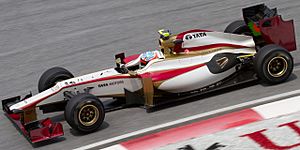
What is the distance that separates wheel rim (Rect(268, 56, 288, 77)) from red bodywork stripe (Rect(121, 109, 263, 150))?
37.9 inches

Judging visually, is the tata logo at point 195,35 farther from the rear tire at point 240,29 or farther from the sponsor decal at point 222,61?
the rear tire at point 240,29

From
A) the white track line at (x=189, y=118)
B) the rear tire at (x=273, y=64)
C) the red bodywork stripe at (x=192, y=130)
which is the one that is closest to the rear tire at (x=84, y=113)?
the white track line at (x=189, y=118)

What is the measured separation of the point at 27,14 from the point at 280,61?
24.7 feet

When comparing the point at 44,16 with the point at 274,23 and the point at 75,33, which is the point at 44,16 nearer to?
the point at 75,33

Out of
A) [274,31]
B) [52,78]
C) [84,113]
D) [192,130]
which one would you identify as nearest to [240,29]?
[274,31]

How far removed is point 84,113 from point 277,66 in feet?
9.30

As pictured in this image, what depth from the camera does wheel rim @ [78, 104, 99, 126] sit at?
7988 mm

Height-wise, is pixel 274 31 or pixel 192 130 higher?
pixel 274 31

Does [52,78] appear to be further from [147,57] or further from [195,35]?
[195,35]

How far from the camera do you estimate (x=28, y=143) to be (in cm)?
812

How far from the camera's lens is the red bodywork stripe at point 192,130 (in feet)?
24.6

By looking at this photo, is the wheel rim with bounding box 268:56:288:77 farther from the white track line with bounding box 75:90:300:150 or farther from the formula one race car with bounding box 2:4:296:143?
the white track line with bounding box 75:90:300:150

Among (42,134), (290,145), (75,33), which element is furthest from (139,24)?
(290,145)

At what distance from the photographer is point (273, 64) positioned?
8.73 meters
